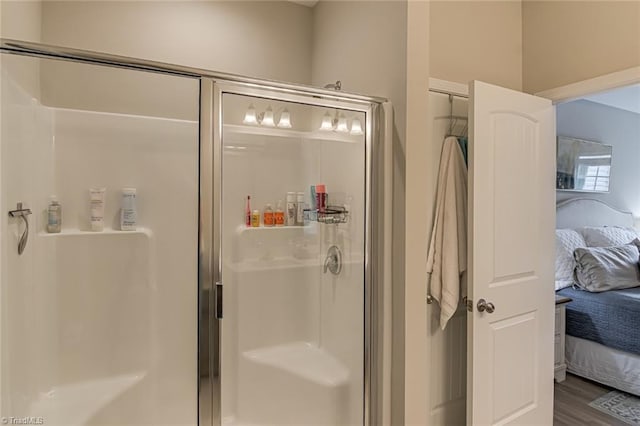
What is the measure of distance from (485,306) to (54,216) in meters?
2.17

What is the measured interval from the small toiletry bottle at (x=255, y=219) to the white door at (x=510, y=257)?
118cm

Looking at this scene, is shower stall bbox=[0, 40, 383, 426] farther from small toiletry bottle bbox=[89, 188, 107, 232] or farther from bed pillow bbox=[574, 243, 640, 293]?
bed pillow bbox=[574, 243, 640, 293]

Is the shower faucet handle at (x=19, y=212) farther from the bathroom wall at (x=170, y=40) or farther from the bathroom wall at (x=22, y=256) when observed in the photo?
the bathroom wall at (x=170, y=40)

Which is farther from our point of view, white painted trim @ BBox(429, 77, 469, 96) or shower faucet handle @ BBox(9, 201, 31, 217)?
white painted trim @ BBox(429, 77, 469, 96)

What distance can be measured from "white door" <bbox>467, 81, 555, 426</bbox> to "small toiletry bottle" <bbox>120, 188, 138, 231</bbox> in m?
1.74

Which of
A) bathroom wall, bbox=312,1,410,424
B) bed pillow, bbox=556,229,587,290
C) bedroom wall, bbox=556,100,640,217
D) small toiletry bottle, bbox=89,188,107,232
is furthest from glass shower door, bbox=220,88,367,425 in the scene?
bedroom wall, bbox=556,100,640,217

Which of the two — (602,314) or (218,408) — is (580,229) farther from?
(218,408)

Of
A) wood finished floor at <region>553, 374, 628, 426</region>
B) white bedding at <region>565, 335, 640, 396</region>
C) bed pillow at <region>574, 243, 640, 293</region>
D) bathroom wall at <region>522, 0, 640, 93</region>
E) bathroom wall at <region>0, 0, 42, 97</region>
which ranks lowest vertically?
wood finished floor at <region>553, 374, 628, 426</region>

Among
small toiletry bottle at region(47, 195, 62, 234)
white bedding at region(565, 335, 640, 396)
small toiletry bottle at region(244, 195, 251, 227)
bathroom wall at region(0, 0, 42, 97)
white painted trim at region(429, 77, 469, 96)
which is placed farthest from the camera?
white bedding at region(565, 335, 640, 396)

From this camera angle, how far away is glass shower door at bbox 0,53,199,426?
1.69m

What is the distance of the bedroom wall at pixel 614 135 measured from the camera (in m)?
3.88

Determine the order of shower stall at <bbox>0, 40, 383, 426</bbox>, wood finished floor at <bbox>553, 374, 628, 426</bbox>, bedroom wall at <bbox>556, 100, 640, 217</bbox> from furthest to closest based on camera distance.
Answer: bedroom wall at <bbox>556, 100, 640, 217</bbox>, wood finished floor at <bbox>553, 374, 628, 426</bbox>, shower stall at <bbox>0, 40, 383, 426</bbox>

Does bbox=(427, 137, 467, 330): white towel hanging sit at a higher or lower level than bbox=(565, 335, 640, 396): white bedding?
higher

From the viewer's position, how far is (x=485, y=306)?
1.83 meters
